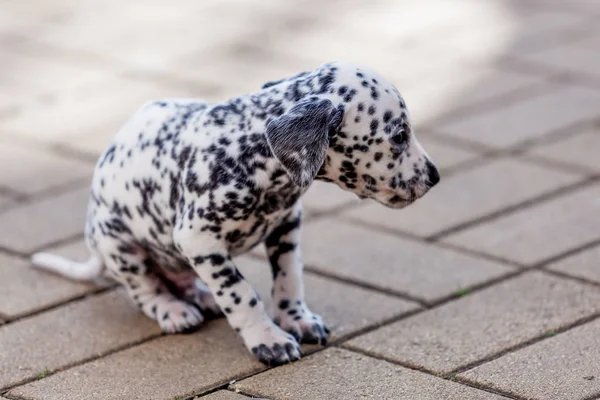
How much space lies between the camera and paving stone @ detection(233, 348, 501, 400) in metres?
3.83

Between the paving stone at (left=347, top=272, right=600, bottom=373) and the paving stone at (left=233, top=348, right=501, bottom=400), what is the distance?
0.11m

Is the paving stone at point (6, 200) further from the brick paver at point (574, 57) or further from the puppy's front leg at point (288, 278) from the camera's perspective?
the brick paver at point (574, 57)

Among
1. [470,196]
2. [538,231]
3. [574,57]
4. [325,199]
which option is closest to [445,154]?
[470,196]

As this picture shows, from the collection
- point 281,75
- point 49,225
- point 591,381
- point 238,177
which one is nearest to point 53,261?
point 49,225

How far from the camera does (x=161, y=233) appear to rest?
14.1 ft

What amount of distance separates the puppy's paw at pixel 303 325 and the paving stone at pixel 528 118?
90.7 inches

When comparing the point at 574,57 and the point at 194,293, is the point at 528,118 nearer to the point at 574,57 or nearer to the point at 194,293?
the point at 574,57

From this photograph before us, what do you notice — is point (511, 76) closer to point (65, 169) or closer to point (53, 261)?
point (65, 169)

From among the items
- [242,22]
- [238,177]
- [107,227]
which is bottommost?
[242,22]

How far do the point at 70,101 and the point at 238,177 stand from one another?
3.49 meters

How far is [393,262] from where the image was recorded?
5.00 metres

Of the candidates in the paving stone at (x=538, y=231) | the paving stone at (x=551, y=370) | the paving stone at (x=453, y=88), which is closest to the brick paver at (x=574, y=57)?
the paving stone at (x=453, y=88)

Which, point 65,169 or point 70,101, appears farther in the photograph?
point 70,101

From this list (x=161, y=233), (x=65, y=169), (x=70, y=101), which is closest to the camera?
(x=161, y=233)
